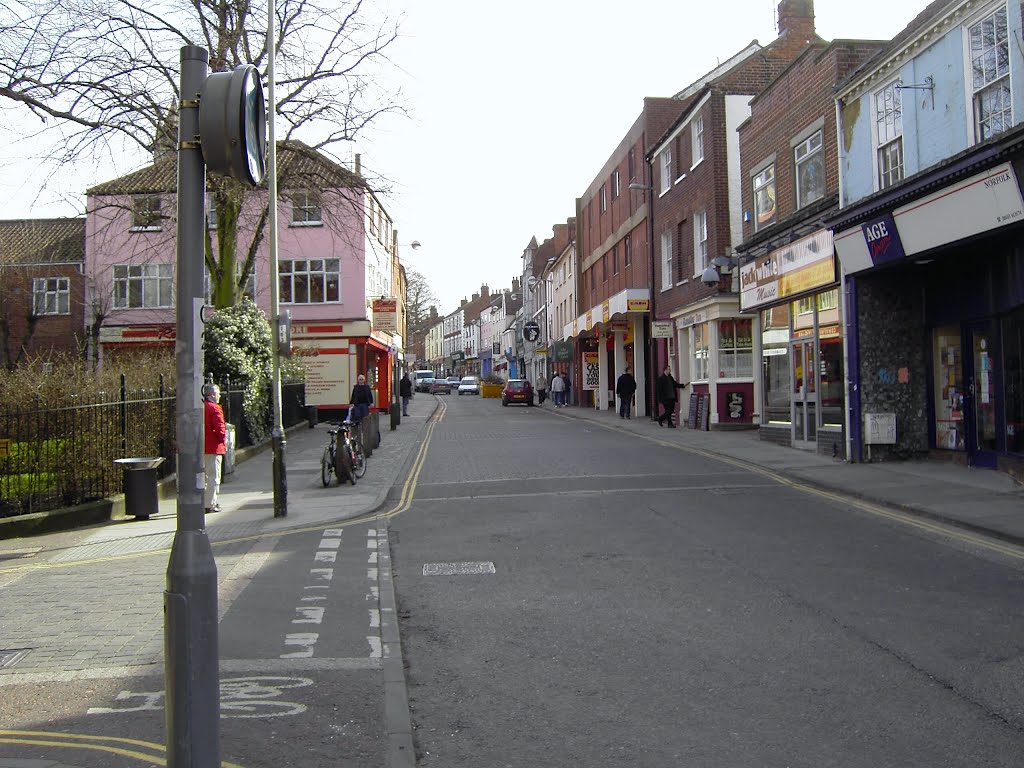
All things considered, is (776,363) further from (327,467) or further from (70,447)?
(70,447)

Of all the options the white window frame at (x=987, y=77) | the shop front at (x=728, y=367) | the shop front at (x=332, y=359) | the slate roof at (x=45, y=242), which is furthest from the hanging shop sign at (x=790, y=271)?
the slate roof at (x=45, y=242)

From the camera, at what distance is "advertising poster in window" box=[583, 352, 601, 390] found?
4528 centimetres

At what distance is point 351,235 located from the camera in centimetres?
3766

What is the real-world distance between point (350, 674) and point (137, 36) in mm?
18656

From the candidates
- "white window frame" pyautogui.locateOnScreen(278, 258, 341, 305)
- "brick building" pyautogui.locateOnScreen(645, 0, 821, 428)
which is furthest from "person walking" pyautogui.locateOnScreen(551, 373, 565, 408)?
"brick building" pyautogui.locateOnScreen(645, 0, 821, 428)

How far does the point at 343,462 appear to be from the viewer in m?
15.2

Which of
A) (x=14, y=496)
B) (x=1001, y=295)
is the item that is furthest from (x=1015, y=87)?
(x=14, y=496)

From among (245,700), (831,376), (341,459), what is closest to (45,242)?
(341,459)

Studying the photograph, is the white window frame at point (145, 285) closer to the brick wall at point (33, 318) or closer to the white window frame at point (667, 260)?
the brick wall at point (33, 318)

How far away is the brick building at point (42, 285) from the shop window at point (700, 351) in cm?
2403

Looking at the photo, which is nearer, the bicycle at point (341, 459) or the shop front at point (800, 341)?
the bicycle at point (341, 459)

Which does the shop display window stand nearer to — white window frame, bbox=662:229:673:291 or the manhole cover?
the manhole cover

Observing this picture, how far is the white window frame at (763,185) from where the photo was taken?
20.4 meters

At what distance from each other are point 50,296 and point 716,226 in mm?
29428
